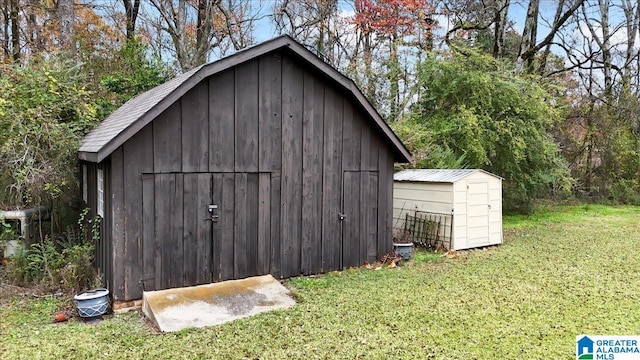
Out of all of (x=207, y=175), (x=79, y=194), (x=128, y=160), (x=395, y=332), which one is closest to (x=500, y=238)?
(x=395, y=332)

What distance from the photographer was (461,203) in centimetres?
903

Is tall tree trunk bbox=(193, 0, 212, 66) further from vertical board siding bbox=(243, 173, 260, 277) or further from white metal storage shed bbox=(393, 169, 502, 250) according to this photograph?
vertical board siding bbox=(243, 173, 260, 277)

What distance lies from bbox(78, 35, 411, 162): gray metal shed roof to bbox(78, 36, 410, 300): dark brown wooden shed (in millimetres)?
16

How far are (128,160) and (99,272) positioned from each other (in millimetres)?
1878

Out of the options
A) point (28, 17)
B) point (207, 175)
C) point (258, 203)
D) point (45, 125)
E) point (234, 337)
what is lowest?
point (234, 337)

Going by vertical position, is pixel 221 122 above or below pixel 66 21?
below

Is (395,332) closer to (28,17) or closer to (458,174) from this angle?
(458,174)

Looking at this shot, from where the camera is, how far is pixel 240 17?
54.0ft

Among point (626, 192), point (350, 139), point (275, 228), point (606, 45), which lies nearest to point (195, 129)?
point (275, 228)

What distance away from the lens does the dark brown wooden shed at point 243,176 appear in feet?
18.9

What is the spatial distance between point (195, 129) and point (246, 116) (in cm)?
81

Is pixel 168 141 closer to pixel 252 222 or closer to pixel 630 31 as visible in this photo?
pixel 252 222

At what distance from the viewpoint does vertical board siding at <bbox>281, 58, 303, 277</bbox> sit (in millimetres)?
6875

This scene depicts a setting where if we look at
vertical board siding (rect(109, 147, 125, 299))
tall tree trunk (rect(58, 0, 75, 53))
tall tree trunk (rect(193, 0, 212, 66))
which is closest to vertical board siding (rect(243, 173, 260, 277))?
vertical board siding (rect(109, 147, 125, 299))
